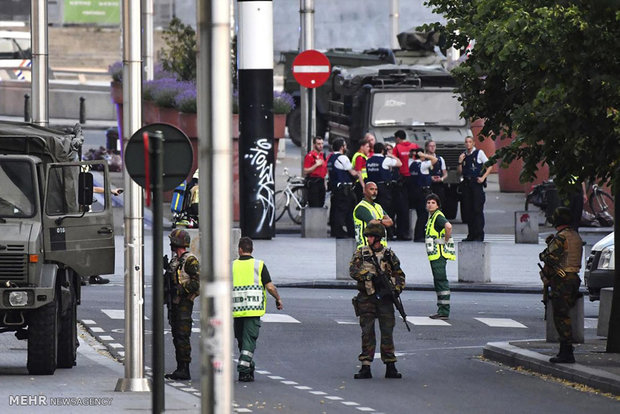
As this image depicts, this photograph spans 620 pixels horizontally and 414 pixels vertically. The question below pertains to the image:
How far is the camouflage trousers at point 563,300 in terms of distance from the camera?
18250mm

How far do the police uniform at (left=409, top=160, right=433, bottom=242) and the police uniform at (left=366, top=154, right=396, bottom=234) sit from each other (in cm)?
65

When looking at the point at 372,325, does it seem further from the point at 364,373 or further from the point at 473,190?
the point at 473,190

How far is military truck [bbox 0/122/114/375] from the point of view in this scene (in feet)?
58.2

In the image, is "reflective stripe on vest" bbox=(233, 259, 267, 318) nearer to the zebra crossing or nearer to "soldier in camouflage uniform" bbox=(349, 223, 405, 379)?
"soldier in camouflage uniform" bbox=(349, 223, 405, 379)

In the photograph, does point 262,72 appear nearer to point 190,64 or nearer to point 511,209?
point 511,209

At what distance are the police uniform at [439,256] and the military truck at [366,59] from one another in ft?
66.9

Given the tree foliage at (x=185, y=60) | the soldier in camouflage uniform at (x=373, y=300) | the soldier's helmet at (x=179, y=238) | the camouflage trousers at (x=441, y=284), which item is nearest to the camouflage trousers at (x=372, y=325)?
the soldier in camouflage uniform at (x=373, y=300)

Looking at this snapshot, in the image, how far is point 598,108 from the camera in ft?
53.4

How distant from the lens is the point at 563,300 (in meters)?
18.5

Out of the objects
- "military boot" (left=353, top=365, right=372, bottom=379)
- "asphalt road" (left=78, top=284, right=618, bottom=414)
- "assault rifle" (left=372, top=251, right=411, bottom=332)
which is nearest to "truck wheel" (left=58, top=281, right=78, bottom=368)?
"asphalt road" (left=78, top=284, right=618, bottom=414)

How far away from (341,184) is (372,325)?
13.7 m

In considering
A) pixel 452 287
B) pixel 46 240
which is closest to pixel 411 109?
pixel 452 287

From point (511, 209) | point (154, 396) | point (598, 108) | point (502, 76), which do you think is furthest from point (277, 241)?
point (154, 396)

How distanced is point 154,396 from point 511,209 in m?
26.5
